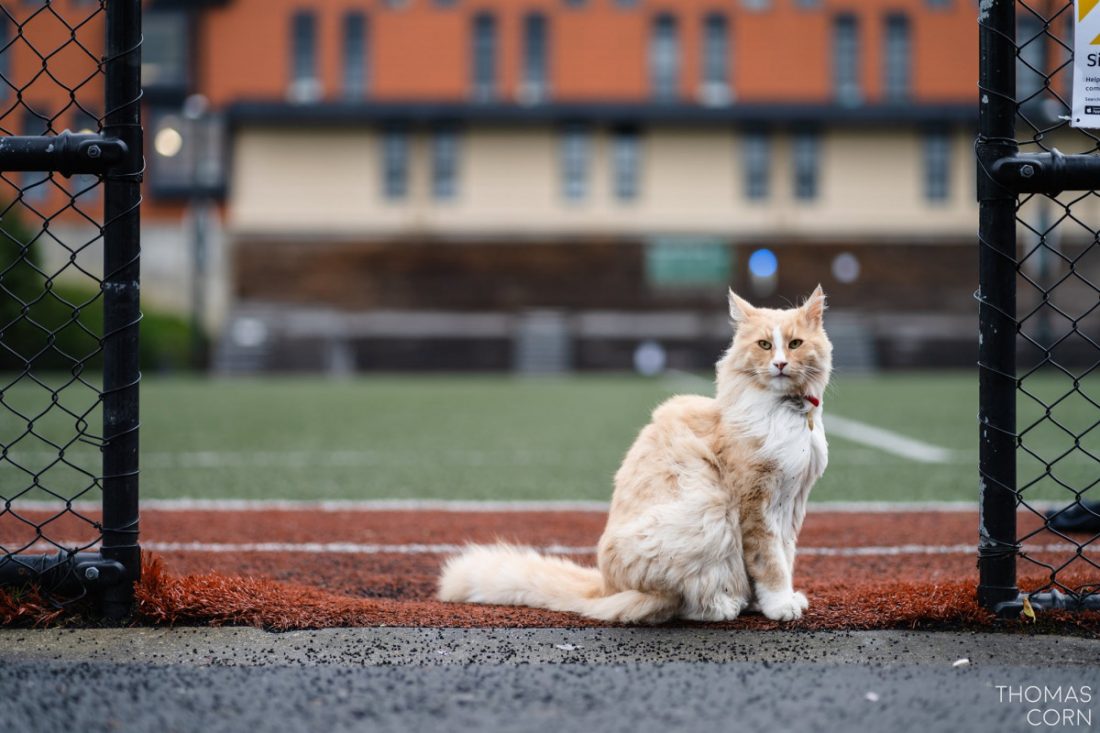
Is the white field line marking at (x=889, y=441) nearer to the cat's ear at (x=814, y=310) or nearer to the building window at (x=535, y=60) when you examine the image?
the cat's ear at (x=814, y=310)

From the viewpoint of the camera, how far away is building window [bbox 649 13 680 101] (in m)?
35.6

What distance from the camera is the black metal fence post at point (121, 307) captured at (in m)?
2.91

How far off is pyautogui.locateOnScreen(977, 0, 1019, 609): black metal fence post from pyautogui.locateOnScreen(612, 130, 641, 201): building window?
30983 mm

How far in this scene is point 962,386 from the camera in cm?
2045

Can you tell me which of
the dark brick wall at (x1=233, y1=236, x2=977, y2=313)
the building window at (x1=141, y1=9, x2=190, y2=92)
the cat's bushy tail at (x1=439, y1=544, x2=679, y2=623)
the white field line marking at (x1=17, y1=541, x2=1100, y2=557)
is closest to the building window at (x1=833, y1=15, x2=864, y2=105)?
the dark brick wall at (x1=233, y1=236, x2=977, y2=313)

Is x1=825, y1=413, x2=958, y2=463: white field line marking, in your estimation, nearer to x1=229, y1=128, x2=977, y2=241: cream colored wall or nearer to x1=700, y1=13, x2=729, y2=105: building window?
x1=229, y1=128, x2=977, y2=241: cream colored wall

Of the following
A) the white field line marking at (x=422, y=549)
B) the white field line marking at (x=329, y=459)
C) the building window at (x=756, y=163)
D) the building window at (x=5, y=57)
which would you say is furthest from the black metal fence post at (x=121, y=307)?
the building window at (x=756, y=163)

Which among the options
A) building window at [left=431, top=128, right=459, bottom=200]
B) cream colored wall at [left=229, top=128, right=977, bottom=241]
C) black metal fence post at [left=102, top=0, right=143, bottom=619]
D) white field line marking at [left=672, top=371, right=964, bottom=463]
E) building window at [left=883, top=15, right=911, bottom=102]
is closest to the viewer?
black metal fence post at [left=102, top=0, right=143, bottom=619]

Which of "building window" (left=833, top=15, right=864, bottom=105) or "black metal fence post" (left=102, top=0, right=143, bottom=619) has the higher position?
"building window" (left=833, top=15, right=864, bottom=105)

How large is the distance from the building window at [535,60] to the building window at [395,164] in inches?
203

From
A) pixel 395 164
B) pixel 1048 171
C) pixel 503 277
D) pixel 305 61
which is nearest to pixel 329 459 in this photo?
pixel 1048 171


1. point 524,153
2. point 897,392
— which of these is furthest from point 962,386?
point 524,153

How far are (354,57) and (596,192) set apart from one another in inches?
414

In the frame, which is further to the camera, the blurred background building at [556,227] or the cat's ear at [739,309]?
the blurred background building at [556,227]
